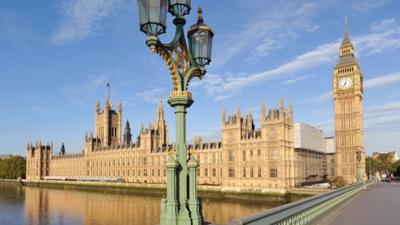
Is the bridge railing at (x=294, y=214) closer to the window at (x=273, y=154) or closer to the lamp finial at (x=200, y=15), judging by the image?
the lamp finial at (x=200, y=15)

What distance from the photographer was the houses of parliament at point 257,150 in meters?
79.6

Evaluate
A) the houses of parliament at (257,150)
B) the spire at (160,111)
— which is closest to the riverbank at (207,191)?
the houses of parliament at (257,150)

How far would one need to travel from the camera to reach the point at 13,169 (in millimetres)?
174125

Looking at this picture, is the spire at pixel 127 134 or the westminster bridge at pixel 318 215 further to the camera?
the spire at pixel 127 134

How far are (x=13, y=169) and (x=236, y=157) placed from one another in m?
128

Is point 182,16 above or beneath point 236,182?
above

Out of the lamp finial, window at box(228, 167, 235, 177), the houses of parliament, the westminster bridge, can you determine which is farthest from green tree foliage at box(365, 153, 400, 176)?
the lamp finial

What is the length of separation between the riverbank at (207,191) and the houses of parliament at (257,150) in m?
1.97

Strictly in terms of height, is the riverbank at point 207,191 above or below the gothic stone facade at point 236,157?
below

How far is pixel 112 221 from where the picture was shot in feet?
162

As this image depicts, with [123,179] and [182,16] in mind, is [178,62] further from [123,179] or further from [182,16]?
[123,179]

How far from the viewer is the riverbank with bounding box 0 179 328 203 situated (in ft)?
234

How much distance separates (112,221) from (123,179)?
68.1 metres

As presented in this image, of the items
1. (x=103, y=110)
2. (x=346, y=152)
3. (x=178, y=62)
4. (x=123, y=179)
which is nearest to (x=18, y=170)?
(x=103, y=110)
